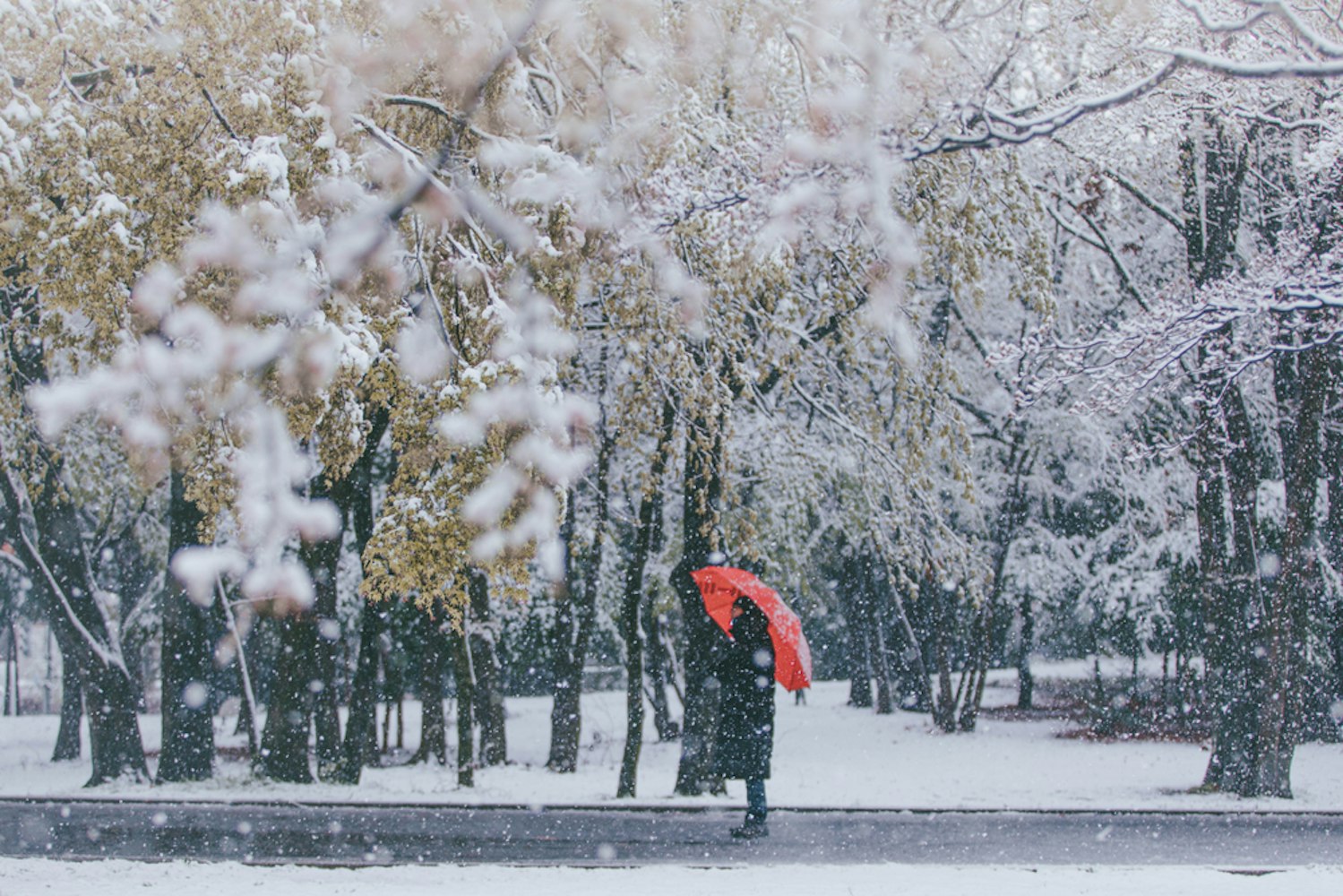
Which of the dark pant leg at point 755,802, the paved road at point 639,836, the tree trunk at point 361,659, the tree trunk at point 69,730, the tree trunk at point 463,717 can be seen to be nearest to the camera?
the paved road at point 639,836

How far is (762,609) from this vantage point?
29.3 ft

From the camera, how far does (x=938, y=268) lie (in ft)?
33.6

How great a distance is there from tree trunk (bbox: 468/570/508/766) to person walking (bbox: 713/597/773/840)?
29.9 ft

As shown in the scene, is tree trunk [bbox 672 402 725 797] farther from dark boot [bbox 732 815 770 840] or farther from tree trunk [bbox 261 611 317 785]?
tree trunk [bbox 261 611 317 785]

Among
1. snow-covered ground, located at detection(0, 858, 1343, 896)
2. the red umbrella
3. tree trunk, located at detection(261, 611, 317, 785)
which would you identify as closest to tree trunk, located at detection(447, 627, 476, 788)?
tree trunk, located at detection(261, 611, 317, 785)

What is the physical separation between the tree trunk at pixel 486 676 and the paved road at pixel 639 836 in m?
6.42

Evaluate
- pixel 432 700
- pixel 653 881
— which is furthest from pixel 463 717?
pixel 653 881

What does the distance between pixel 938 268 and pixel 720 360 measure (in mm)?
2027

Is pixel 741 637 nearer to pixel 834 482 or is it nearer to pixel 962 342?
pixel 834 482

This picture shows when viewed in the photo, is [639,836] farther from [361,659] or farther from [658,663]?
[658,663]

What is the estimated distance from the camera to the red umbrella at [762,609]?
29.0ft

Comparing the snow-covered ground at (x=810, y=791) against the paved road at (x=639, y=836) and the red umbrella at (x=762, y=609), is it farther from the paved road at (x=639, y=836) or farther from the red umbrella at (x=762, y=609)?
the red umbrella at (x=762, y=609)

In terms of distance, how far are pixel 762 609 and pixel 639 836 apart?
7.85ft

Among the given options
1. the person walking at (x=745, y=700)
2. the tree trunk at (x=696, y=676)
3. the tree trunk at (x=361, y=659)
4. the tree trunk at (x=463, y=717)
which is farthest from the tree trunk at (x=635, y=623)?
the person walking at (x=745, y=700)
